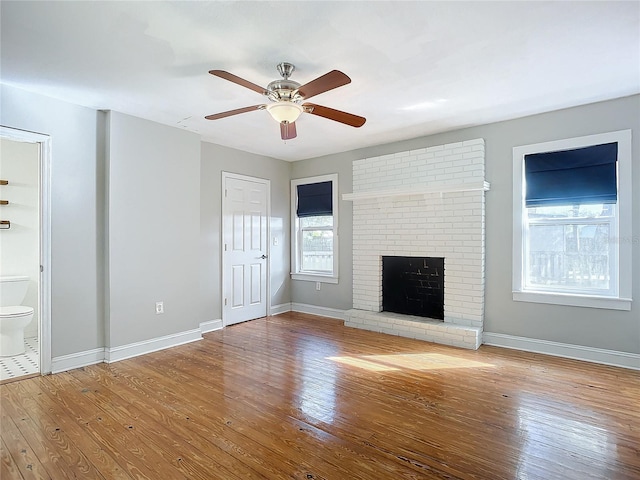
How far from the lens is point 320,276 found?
19.1 ft

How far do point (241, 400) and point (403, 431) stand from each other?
124 cm

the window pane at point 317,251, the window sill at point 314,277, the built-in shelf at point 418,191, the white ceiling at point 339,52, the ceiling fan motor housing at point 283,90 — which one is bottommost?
the window sill at point 314,277

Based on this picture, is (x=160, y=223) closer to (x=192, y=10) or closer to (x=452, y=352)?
(x=192, y=10)

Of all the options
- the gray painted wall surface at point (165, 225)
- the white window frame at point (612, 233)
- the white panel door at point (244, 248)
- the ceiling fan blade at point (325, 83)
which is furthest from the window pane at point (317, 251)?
the ceiling fan blade at point (325, 83)

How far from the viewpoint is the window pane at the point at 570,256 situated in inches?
143

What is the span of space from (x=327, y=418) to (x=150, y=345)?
2.46 metres

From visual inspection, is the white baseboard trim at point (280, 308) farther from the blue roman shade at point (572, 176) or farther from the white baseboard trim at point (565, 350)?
the blue roman shade at point (572, 176)

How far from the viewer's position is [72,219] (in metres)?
3.53

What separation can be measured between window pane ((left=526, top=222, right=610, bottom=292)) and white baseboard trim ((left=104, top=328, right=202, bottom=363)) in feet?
13.2

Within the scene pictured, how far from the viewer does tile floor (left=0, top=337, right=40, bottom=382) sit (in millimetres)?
3340

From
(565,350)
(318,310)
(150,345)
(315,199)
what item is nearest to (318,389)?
(150,345)

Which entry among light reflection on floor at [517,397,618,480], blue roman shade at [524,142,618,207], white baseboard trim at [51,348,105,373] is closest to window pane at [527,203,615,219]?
blue roman shade at [524,142,618,207]

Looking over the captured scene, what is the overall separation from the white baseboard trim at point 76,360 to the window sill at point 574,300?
4.52m

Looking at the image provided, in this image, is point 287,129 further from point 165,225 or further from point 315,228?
point 315,228
